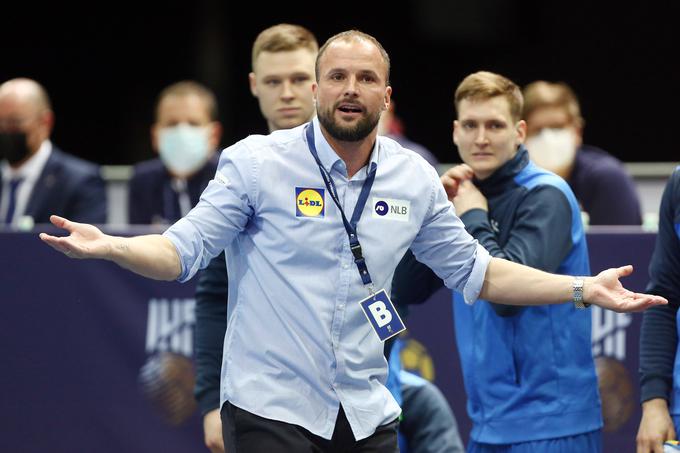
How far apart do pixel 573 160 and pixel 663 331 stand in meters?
3.36

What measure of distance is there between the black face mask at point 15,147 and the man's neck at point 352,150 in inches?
167

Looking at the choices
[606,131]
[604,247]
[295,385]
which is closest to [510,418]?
[295,385]

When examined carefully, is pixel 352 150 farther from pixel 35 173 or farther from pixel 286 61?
pixel 35 173

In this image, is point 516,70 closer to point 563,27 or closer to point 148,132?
point 563,27

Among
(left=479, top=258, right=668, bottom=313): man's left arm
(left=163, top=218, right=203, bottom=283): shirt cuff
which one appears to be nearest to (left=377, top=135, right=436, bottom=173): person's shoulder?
(left=479, top=258, right=668, bottom=313): man's left arm

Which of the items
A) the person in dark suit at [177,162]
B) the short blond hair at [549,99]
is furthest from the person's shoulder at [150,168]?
the short blond hair at [549,99]

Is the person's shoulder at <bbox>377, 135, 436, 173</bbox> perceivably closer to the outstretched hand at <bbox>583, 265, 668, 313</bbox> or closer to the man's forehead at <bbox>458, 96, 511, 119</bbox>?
the outstretched hand at <bbox>583, 265, 668, 313</bbox>

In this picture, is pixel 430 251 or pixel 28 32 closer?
pixel 430 251

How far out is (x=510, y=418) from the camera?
14.0 ft

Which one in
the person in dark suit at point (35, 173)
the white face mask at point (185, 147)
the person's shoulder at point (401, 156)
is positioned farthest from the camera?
the white face mask at point (185, 147)

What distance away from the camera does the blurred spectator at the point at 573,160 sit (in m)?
7.02

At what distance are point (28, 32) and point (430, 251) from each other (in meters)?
9.87

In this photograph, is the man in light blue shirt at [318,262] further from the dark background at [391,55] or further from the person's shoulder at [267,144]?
the dark background at [391,55]

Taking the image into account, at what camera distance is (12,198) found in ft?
23.6
